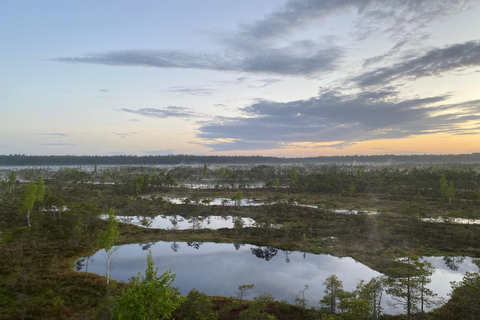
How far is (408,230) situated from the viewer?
63656 mm

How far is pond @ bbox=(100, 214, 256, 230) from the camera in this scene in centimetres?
7462

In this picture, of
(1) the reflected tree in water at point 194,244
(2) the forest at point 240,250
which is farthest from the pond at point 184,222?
(1) the reflected tree in water at point 194,244

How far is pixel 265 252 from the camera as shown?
55.7m

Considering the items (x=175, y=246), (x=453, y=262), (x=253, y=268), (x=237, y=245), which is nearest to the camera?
(x=253, y=268)

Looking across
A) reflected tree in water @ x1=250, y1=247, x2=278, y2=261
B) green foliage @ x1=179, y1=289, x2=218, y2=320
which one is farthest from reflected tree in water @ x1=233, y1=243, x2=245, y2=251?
green foliage @ x1=179, y1=289, x2=218, y2=320

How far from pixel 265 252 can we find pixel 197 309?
101 ft

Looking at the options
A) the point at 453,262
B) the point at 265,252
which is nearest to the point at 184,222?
the point at 265,252

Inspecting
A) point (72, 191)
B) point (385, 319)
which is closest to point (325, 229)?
point (385, 319)

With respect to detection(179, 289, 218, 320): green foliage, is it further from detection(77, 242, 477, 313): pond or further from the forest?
detection(77, 242, 477, 313): pond

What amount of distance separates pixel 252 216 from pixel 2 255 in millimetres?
60046

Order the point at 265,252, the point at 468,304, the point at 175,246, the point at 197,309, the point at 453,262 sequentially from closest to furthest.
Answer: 1. the point at 197,309
2. the point at 468,304
3. the point at 453,262
4. the point at 265,252
5. the point at 175,246

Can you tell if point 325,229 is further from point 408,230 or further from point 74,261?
point 74,261

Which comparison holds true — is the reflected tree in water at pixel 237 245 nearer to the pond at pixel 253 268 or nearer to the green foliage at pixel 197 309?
the pond at pixel 253 268

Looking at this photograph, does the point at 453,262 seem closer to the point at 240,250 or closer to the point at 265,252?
the point at 265,252
